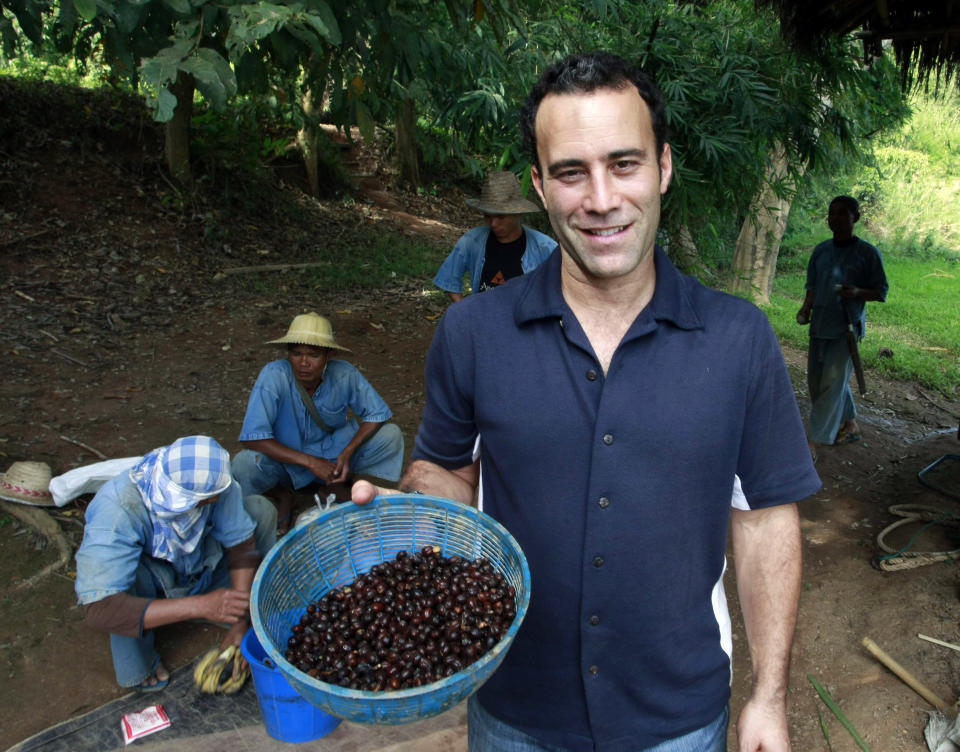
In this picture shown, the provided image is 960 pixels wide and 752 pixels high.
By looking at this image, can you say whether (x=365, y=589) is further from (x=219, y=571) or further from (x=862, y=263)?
(x=862, y=263)

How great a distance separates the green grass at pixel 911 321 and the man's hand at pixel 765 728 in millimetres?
7274

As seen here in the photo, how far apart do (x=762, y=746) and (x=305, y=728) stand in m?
1.85

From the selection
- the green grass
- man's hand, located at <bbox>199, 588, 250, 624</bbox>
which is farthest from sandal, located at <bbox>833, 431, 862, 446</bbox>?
man's hand, located at <bbox>199, 588, 250, 624</bbox>

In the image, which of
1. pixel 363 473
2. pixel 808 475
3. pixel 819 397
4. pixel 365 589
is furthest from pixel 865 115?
pixel 365 589

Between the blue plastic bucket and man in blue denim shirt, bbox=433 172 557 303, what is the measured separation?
8.99ft

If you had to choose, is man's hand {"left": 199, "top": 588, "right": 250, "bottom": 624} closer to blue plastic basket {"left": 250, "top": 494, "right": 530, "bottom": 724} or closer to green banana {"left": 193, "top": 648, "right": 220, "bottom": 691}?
green banana {"left": 193, "top": 648, "right": 220, "bottom": 691}

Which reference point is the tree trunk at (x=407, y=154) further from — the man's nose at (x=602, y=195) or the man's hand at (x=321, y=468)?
the man's nose at (x=602, y=195)

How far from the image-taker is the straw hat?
12.7 feet

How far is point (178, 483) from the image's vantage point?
2.91 metres

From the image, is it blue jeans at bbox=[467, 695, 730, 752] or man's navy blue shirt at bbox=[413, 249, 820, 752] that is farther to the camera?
blue jeans at bbox=[467, 695, 730, 752]

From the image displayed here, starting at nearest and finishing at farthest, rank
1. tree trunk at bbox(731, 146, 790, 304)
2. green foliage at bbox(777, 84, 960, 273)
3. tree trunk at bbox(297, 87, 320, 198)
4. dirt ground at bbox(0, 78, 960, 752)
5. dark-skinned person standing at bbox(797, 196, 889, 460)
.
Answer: dirt ground at bbox(0, 78, 960, 752), dark-skinned person standing at bbox(797, 196, 889, 460), tree trunk at bbox(297, 87, 320, 198), tree trunk at bbox(731, 146, 790, 304), green foliage at bbox(777, 84, 960, 273)

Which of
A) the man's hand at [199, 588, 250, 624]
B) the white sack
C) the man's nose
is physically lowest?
the man's hand at [199, 588, 250, 624]

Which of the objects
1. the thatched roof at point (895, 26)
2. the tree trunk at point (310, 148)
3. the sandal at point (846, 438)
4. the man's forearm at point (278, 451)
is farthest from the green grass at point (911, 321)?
the tree trunk at point (310, 148)

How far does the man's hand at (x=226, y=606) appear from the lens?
9.86ft
